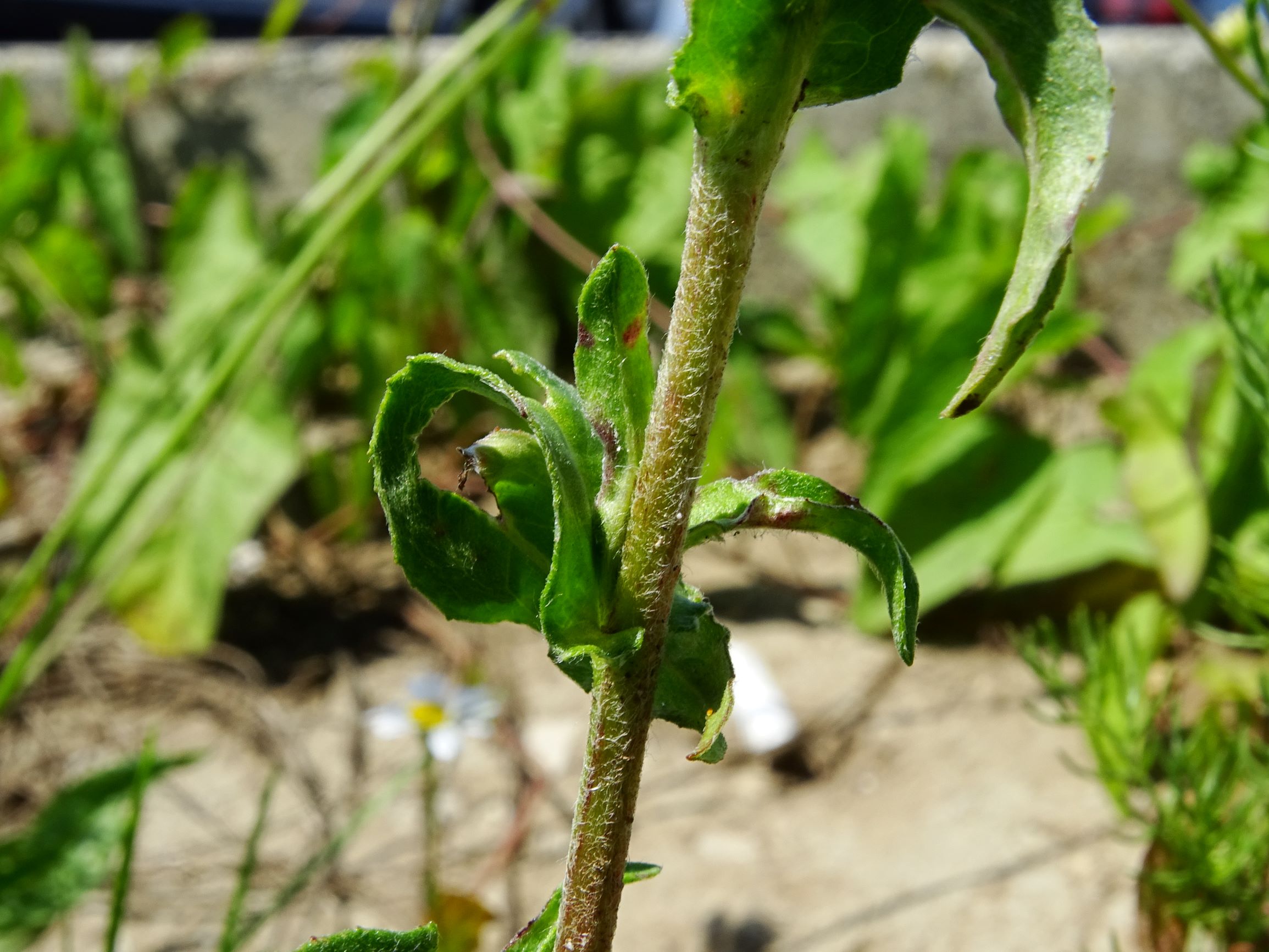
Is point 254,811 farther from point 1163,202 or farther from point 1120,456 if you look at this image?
point 1163,202

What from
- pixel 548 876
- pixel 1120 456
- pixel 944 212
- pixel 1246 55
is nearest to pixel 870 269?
pixel 944 212

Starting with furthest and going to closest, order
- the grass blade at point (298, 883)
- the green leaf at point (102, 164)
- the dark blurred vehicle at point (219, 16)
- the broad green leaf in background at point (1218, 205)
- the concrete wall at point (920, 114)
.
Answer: the dark blurred vehicle at point (219, 16) < the green leaf at point (102, 164) < the concrete wall at point (920, 114) < the broad green leaf in background at point (1218, 205) < the grass blade at point (298, 883)

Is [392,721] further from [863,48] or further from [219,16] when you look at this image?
[219,16]

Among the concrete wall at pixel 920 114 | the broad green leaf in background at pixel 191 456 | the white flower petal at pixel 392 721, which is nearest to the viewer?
the white flower petal at pixel 392 721

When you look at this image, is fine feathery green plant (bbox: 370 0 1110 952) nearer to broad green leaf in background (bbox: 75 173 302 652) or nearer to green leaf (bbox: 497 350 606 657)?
green leaf (bbox: 497 350 606 657)

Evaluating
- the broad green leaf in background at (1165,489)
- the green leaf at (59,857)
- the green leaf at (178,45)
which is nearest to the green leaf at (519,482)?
the green leaf at (59,857)

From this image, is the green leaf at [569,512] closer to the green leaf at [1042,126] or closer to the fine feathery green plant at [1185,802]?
the green leaf at [1042,126]

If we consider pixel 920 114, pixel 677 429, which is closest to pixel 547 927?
pixel 677 429
